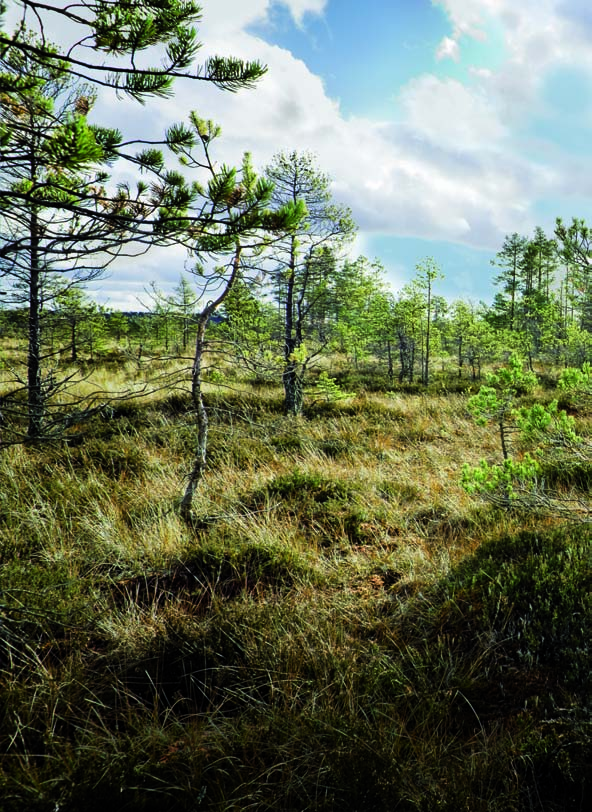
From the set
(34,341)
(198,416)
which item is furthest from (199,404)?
(34,341)

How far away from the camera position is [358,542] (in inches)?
184

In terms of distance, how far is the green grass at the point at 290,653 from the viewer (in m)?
1.87

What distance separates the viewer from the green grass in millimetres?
1870

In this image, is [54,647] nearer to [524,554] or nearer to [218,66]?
[218,66]

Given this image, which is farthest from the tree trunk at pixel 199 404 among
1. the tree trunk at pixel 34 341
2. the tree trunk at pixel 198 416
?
the tree trunk at pixel 34 341

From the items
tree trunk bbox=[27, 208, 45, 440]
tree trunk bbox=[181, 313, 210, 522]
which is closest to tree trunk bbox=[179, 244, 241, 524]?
tree trunk bbox=[181, 313, 210, 522]

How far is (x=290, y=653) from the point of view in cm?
271

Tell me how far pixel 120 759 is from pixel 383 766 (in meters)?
1.22

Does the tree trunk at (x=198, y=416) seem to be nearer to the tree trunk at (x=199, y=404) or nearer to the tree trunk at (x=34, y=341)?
the tree trunk at (x=199, y=404)

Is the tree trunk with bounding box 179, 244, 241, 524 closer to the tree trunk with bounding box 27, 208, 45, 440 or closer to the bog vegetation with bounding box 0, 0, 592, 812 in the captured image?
the bog vegetation with bounding box 0, 0, 592, 812

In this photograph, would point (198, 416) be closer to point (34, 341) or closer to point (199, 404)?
point (199, 404)

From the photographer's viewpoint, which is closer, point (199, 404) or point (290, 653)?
point (290, 653)

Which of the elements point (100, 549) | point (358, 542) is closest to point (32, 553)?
point (100, 549)

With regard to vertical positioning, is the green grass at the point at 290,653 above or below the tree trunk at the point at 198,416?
below
